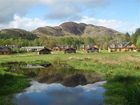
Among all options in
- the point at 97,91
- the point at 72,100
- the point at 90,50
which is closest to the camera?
the point at 72,100

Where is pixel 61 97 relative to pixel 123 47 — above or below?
below

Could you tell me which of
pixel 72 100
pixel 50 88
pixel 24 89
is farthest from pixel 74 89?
pixel 72 100

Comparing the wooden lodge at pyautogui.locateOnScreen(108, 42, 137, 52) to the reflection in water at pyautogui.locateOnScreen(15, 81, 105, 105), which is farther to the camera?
the wooden lodge at pyautogui.locateOnScreen(108, 42, 137, 52)

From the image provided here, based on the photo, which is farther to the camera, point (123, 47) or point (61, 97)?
point (123, 47)

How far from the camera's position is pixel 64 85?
4822 cm

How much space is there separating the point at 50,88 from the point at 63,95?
743 centimetres

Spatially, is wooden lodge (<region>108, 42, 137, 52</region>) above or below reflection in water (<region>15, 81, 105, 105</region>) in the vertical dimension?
above

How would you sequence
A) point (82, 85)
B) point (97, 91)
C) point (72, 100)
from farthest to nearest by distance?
point (82, 85)
point (97, 91)
point (72, 100)

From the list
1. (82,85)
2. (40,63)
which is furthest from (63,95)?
(40,63)

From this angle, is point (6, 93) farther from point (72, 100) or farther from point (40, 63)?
point (40, 63)

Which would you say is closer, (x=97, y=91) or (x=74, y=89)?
(x=97, y=91)

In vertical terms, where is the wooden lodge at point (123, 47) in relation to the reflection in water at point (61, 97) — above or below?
above

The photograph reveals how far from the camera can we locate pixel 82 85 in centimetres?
4769

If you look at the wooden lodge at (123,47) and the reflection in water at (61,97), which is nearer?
the reflection in water at (61,97)
